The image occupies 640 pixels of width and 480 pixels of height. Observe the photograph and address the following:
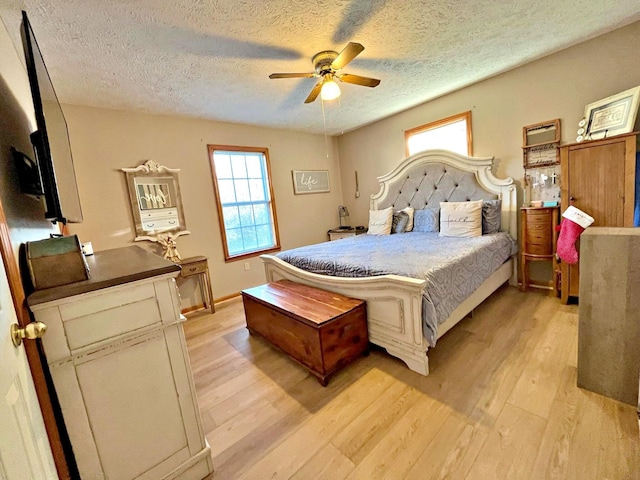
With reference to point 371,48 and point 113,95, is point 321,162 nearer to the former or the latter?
point 371,48

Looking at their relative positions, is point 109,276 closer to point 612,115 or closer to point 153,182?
point 153,182

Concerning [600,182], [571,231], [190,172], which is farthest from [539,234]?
[190,172]

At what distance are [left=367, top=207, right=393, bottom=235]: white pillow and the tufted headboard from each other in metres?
0.32

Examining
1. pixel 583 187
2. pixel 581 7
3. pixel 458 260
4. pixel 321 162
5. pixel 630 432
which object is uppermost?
pixel 581 7

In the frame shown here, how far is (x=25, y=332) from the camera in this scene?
76 cm

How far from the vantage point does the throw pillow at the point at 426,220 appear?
3414 millimetres

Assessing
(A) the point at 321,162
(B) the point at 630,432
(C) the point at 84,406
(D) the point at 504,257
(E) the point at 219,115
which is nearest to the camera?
(C) the point at 84,406

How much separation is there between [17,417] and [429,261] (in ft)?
7.11

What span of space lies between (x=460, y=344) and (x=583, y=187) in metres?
1.79

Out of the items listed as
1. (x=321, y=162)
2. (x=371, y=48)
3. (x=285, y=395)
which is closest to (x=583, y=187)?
(x=371, y=48)

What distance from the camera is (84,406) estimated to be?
3.21 feet

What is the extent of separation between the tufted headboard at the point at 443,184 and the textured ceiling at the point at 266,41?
93 centimetres

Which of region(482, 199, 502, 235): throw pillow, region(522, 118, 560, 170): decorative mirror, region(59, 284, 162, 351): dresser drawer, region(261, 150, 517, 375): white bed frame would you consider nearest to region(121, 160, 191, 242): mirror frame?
region(261, 150, 517, 375): white bed frame

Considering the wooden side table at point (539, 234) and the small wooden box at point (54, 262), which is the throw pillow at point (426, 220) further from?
the small wooden box at point (54, 262)
